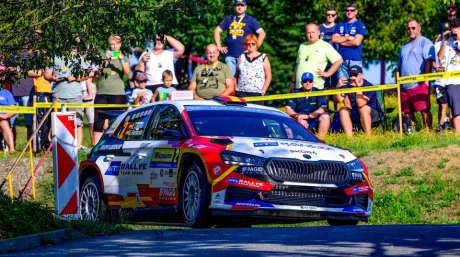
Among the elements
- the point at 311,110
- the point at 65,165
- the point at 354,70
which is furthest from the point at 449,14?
the point at 65,165

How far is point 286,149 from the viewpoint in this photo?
13.8 metres

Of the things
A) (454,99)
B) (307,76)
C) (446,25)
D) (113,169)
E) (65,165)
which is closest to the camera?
(65,165)

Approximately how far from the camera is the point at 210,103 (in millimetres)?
15523

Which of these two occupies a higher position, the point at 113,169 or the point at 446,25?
the point at 446,25

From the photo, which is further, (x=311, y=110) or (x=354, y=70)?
(x=354, y=70)

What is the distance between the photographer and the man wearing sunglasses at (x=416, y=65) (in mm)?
21406

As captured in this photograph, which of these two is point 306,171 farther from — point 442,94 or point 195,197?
point 442,94

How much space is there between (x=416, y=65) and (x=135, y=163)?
7.81 metres

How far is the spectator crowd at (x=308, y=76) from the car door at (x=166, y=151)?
17.2 ft

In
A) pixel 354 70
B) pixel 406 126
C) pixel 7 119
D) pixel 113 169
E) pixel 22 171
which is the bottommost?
pixel 22 171

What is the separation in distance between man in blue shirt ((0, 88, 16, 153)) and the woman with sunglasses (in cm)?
441

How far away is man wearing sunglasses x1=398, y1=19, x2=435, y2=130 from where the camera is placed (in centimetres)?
2141

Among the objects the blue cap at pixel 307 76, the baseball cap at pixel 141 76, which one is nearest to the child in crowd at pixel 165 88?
the baseball cap at pixel 141 76

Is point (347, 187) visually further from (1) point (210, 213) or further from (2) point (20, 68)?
(2) point (20, 68)
